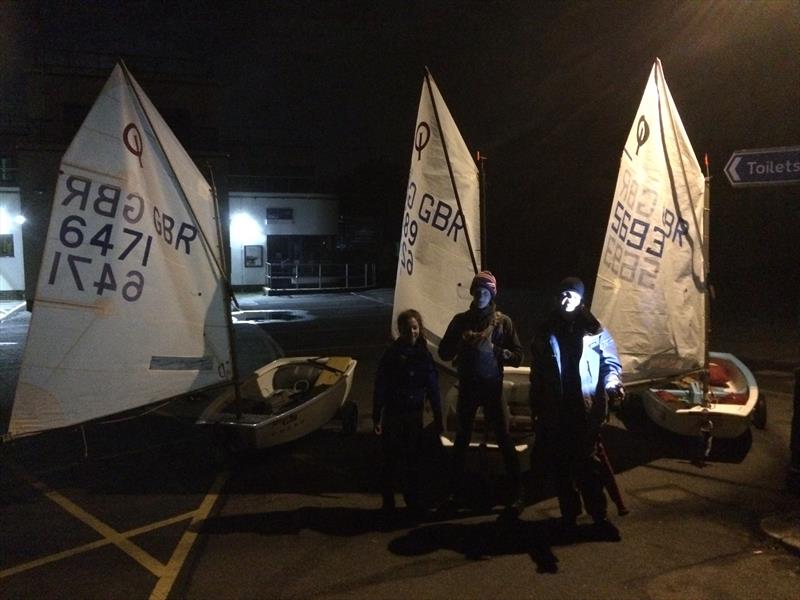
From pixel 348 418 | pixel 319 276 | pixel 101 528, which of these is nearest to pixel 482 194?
pixel 348 418

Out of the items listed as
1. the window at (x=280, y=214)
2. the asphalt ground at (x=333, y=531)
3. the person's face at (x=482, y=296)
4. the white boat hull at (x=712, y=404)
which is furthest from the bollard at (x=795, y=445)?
the window at (x=280, y=214)

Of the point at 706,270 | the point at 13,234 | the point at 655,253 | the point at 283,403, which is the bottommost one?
the point at 283,403

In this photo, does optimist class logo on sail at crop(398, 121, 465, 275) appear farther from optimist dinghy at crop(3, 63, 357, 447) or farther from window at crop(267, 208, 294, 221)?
window at crop(267, 208, 294, 221)

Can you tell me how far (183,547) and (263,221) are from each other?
28.4m

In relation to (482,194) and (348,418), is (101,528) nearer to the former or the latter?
(348,418)

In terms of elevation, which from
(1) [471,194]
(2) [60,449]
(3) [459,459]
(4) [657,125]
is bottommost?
(2) [60,449]

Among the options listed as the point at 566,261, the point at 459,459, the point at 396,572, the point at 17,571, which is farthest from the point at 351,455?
the point at 566,261

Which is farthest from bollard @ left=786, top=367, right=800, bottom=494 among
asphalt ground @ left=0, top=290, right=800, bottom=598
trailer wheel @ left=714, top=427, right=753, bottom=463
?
trailer wheel @ left=714, top=427, right=753, bottom=463

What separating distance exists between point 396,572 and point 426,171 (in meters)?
4.07

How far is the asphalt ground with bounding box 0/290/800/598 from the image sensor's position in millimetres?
4602

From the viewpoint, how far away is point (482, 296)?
579 centimetres

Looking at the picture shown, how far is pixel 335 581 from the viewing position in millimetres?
4641

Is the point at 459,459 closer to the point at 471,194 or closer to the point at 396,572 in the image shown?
the point at 396,572

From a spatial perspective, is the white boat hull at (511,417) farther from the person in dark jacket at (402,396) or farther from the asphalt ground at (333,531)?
the person in dark jacket at (402,396)
